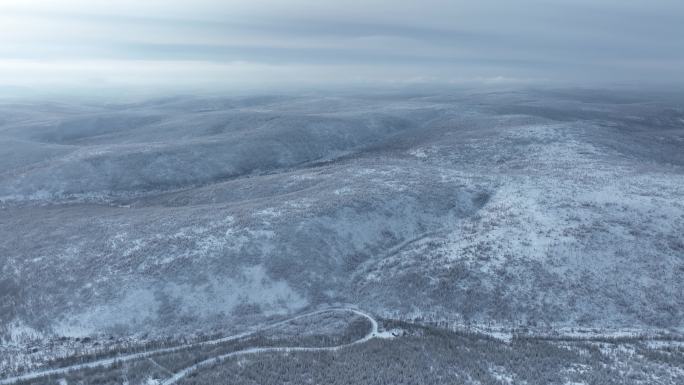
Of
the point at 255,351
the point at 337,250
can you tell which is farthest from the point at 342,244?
the point at 255,351

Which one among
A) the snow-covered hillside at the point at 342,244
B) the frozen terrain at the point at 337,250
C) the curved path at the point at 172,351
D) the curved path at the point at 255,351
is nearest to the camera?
the curved path at the point at 255,351

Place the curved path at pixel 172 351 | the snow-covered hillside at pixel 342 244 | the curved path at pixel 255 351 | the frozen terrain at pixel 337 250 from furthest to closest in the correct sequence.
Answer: the snow-covered hillside at pixel 342 244
the frozen terrain at pixel 337 250
the curved path at pixel 172 351
the curved path at pixel 255 351

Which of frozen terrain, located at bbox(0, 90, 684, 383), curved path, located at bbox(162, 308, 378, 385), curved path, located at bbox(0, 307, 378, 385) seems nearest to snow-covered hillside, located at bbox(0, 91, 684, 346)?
frozen terrain, located at bbox(0, 90, 684, 383)

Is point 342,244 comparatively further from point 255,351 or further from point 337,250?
point 255,351

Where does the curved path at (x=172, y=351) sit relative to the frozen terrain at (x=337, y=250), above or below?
below

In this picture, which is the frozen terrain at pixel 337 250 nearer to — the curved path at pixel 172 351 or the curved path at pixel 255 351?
the curved path at pixel 172 351

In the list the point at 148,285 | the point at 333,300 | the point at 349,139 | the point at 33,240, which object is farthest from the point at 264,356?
the point at 349,139

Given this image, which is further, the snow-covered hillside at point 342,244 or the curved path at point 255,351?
the snow-covered hillside at point 342,244

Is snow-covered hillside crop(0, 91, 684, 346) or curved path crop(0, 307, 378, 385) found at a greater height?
snow-covered hillside crop(0, 91, 684, 346)

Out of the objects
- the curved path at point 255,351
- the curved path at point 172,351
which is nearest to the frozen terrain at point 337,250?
the curved path at point 172,351

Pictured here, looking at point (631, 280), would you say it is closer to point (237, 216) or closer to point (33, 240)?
point (237, 216)

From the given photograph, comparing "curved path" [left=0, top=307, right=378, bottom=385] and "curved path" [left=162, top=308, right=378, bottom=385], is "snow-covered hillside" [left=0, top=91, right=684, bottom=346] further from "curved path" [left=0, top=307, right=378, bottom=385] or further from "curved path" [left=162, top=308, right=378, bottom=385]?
"curved path" [left=162, top=308, right=378, bottom=385]
